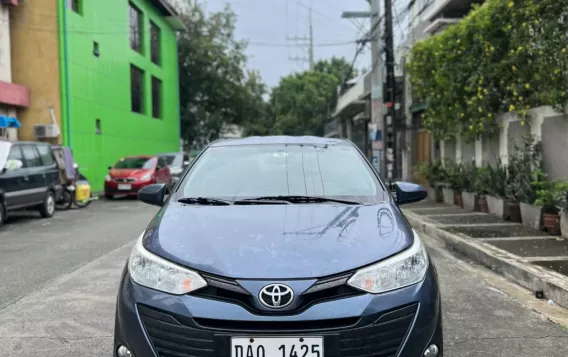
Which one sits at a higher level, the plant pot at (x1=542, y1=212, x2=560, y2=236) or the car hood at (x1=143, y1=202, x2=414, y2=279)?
the car hood at (x1=143, y1=202, x2=414, y2=279)

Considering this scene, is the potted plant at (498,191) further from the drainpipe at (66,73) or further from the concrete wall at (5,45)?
the concrete wall at (5,45)

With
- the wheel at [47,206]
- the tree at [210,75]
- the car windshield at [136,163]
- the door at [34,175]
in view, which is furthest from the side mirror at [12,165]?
the tree at [210,75]

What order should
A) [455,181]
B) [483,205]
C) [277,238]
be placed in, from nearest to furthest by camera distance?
[277,238] < [483,205] < [455,181]

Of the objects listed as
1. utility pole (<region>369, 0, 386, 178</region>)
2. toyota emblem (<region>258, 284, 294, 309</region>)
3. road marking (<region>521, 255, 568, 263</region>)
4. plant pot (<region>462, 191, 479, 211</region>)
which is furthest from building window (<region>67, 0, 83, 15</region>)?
toyota emblem (<region>258, 284, 294, 309</region>)

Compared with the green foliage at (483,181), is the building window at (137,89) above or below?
above

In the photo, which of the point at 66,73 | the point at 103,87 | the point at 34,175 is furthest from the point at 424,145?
the point at 34,175

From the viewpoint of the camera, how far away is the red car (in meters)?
16.4

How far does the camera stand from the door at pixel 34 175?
1093cm

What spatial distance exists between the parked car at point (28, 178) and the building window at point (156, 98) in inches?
630

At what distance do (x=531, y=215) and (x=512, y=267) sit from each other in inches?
117

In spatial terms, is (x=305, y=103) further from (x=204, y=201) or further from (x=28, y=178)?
(x=204, y=201)

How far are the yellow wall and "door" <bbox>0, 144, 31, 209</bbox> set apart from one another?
20.0 feet

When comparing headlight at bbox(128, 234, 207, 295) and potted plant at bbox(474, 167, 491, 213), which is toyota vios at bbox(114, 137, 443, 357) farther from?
potted plant at bbox(474, 167, 491, 213)

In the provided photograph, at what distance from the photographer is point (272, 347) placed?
7.72 ft
